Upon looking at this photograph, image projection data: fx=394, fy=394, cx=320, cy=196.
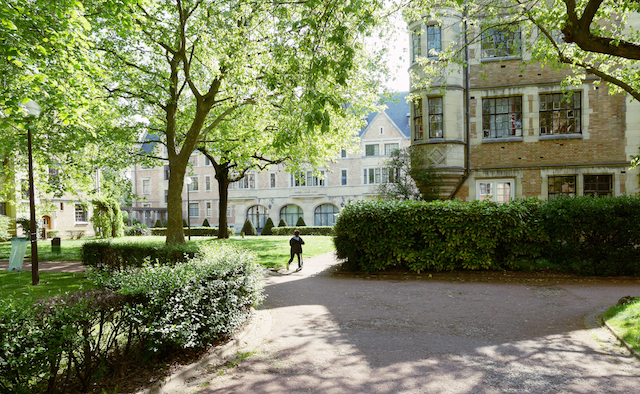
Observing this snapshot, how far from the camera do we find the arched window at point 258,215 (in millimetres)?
49234

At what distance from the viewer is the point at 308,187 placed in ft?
151

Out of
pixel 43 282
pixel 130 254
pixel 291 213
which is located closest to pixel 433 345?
pixel 130 254

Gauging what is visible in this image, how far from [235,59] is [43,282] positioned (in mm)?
8482

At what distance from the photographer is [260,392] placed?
14.9 feet

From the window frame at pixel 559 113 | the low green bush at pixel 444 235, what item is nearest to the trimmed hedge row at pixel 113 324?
the low green bush at pixel 444 235

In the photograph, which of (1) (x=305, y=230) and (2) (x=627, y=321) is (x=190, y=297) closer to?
(2) (x=627, y=321)

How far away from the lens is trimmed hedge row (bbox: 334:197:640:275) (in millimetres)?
11547

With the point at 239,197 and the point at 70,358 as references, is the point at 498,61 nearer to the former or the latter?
the point at 70,358

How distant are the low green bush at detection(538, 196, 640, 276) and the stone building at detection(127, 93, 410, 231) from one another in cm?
2912

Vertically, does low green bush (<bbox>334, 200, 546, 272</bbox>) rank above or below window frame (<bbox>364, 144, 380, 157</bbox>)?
below

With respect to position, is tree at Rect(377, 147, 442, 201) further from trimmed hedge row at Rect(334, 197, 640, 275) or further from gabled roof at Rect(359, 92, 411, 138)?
gabled roof at Rect(359, 92, 411, 138)

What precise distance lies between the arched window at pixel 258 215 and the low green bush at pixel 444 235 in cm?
3704

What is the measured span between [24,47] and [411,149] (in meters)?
15.2

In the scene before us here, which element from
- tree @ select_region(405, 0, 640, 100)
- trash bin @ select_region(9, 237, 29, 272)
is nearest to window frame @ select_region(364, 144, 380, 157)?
tree @ select_region(405, 0, 640, 100)
